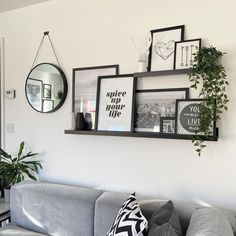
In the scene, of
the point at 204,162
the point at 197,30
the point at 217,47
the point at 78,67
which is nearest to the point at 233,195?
the point at 204,162

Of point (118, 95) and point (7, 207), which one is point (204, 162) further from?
point (7, 207)

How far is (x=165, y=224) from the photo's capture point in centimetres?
136

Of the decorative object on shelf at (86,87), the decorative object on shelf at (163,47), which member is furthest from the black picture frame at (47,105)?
the decorative object on shelf at (163,47)

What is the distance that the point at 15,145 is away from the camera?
290cm

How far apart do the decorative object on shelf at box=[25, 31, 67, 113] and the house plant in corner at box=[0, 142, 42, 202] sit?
1.56ft

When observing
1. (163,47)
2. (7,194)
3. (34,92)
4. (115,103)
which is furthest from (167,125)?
(7,194)

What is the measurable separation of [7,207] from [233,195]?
195 centimetres

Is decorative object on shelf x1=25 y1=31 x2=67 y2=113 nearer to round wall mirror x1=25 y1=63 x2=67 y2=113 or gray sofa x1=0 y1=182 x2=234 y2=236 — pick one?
round wall mirror x1=25 y1=63 x2=67 y2=113

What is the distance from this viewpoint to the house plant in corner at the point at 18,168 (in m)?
2.60

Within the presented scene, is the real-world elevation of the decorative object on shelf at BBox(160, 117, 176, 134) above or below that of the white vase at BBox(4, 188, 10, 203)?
above

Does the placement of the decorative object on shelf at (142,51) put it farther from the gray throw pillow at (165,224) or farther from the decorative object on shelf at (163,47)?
the gray throw pillow at (165,224)

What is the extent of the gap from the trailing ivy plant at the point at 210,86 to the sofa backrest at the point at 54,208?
0.97 m

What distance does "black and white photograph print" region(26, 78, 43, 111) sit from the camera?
2.68 m

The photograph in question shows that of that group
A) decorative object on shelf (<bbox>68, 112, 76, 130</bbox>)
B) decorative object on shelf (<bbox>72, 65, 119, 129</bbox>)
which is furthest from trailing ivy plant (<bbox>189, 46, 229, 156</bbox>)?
decorative object on shelf (<bbox>68, 112, 76, 130</bbox>)
